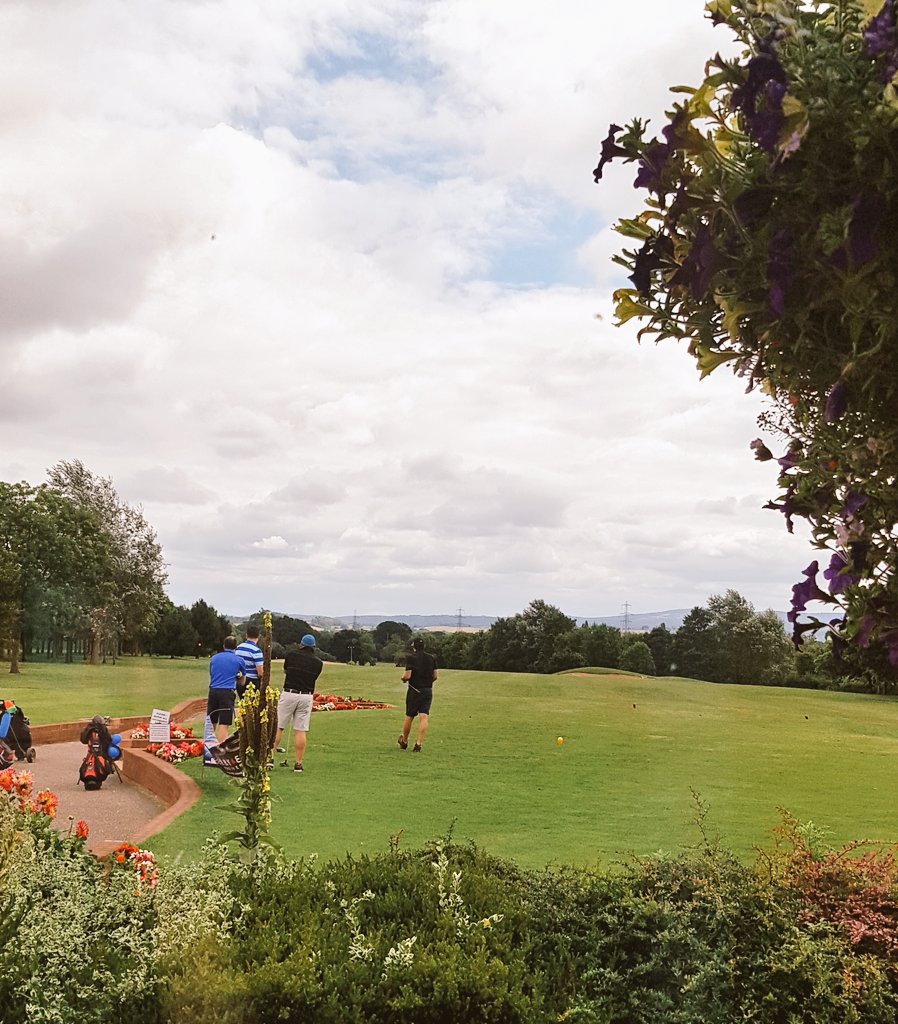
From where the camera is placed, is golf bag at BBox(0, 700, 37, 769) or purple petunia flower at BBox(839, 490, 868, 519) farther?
golf bag at BBox(0, 700, 37, 769)

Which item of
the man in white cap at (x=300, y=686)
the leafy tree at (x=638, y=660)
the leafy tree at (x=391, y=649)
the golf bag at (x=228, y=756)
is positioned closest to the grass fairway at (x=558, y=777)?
the golf bag at (x=228, y=756)

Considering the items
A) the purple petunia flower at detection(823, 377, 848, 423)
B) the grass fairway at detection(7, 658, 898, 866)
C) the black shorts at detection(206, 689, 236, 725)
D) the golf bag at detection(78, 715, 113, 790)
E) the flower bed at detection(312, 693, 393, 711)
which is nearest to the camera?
the purple petunia flower at detection(823, 377, 848, 423)

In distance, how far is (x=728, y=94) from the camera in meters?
2.23

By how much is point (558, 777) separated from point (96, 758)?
5973 mm

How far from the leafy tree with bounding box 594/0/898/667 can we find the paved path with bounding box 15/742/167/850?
718 cm

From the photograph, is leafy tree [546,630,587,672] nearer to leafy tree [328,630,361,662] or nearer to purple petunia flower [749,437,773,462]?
leafy tree [328,630,361,662]

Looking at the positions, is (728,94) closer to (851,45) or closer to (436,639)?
(851,45)

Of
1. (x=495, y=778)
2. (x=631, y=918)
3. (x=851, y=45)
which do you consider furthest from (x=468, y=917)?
(x=495, y=778)

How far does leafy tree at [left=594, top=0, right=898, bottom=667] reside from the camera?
6.38 ft

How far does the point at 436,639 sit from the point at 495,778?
35509mm

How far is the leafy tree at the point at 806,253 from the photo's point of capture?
1.95 m

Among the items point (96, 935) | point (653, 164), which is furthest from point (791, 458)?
point (96, 935)

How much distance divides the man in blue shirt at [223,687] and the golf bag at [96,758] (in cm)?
135

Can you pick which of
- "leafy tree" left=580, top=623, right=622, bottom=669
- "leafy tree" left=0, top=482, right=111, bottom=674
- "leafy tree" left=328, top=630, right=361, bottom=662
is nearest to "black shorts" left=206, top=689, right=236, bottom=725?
"leafy tree" left=0, top=482, right=111, bottom=674
